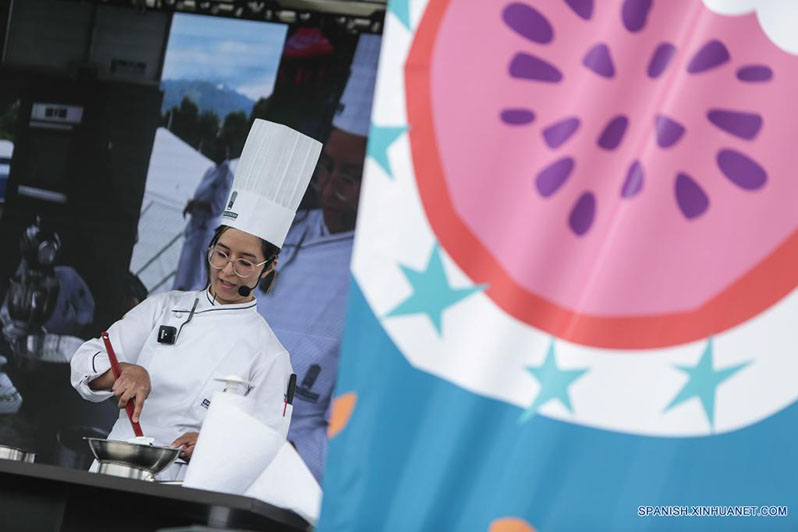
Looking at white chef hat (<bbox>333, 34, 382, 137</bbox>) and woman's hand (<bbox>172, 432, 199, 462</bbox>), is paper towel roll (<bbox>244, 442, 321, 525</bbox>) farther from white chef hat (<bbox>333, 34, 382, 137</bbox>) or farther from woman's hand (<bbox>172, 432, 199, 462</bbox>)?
white chef hat (<bbox>333, 34, 382, 137</bbox>)

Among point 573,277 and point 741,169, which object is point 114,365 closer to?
point 573,277

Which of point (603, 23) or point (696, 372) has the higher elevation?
point (603, 23)

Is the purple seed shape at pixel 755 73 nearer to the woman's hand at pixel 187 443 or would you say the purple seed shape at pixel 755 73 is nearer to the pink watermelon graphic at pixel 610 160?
the pink watermelon graphic at pixel 610 160

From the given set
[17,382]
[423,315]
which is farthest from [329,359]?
[423,315]

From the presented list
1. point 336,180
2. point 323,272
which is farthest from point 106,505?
point 336,180

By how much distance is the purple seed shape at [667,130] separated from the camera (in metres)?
1.63

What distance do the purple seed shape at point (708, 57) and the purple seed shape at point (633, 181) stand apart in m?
0.17

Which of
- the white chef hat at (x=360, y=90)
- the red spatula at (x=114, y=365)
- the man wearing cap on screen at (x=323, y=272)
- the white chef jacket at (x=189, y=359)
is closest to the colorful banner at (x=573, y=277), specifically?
the red spatula at (x=114, y=365)

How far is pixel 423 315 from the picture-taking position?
5.15 feet

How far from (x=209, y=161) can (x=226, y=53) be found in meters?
0.45

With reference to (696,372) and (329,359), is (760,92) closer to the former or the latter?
(696,372)

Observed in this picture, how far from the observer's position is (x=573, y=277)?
1603 mm

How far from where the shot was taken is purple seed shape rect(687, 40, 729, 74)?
1.64m

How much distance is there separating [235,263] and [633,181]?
2.03 m
